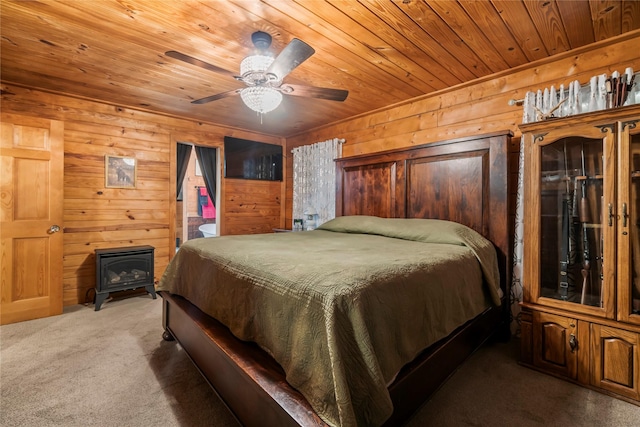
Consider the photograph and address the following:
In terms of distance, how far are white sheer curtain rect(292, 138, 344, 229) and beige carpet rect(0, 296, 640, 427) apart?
255 cm

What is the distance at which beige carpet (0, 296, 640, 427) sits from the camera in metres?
1.58

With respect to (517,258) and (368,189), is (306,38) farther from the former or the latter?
(517,258)

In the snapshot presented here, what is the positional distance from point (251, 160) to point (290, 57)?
3170mm

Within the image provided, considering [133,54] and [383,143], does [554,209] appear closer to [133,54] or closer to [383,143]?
[383,143]

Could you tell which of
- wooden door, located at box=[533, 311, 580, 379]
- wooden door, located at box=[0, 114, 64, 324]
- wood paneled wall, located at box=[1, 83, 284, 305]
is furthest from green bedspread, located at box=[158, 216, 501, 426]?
wood paneled wall, located at box=[1, 83, 284, 305]

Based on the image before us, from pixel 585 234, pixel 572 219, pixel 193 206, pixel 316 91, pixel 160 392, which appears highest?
pixel 316 91

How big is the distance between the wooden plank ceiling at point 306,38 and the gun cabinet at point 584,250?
2.32 ft

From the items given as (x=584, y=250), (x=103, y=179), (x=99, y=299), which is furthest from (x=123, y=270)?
(x=584, y=250)

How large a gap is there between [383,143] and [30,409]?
12.4 feet

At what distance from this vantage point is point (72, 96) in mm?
3318

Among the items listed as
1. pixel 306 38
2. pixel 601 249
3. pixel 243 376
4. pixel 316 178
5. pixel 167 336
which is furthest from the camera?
pixel 316 178

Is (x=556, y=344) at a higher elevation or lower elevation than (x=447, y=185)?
lower

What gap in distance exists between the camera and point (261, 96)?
2059mm

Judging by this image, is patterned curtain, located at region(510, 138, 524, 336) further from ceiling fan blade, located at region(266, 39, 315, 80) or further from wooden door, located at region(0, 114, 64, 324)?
wooden door, located at region(0, 114, 64, 324)
